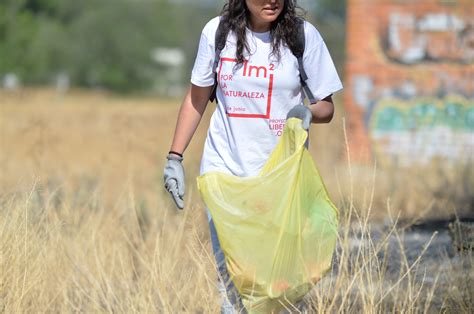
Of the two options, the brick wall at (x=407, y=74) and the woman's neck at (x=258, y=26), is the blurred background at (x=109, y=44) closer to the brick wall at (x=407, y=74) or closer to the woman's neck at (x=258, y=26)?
the brick wall at (x=407, y=74)

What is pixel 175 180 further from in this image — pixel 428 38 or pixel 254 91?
pixel 428 38

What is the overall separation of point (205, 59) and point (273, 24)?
31 cm

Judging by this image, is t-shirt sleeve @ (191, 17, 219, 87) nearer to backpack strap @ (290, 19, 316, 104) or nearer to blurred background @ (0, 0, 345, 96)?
backpack strap @ (290, 19, 316, 104)

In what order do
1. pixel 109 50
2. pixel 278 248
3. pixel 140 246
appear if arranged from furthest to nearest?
1. pixel 109 50
2. pixel 140 246
3. pixel 278 248

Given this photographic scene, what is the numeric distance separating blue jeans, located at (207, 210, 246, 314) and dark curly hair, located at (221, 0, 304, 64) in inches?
27.4

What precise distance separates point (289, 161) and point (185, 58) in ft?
245

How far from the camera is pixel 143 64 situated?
66.6 metres

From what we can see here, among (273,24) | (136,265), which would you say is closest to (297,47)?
(273,24)

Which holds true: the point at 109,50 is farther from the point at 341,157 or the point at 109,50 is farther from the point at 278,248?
the point at 278,248

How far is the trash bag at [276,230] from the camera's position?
356 cm

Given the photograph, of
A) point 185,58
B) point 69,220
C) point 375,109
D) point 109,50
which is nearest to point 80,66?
point 109,50

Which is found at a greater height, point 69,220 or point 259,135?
point 259,135

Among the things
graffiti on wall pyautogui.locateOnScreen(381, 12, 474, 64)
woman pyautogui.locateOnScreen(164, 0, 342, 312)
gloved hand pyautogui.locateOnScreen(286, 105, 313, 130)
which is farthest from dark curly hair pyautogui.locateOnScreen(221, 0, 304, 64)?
graffiti on wall pyautogui.locateOnScreen(381, 12, 474, 64)

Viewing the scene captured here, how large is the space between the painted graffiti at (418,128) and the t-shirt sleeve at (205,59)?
954cm
